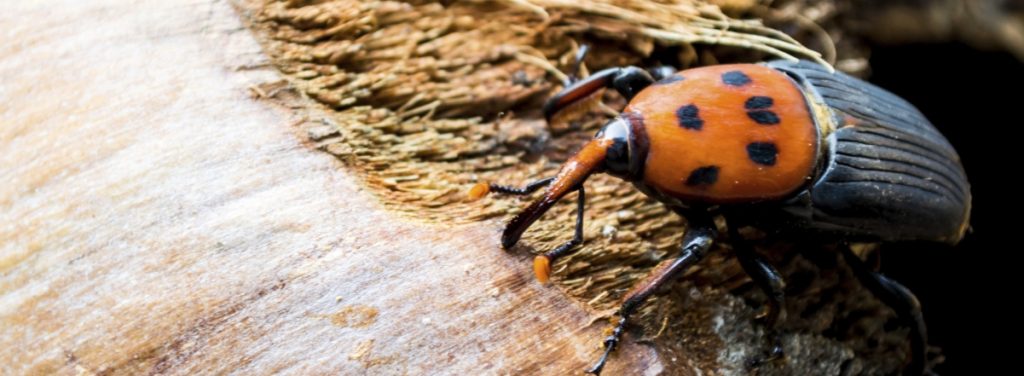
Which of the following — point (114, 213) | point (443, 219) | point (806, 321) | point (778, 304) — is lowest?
point (806, 321)

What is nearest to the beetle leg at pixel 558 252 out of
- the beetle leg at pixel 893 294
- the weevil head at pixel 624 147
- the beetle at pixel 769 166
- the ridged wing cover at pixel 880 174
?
the beetle at pixel 769 166

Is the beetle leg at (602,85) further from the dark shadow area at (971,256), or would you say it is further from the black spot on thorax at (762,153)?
the dark shadow area at (971,256)

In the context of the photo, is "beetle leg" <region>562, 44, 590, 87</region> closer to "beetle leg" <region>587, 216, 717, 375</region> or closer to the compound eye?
the compound eye

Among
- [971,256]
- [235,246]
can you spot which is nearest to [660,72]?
[235,246]

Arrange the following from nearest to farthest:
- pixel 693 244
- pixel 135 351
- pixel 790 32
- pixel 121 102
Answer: pixel 135 351 < pixel 121 102 < pixel 693 244 < pixel 790 32

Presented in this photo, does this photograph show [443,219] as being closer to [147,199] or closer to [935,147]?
[147,199]

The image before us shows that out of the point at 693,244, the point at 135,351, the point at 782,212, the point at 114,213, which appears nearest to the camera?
the point at 135,351

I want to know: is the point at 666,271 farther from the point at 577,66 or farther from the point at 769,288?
the point at 577,66

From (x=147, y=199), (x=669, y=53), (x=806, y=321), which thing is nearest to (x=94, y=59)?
(x=147, y=199)
